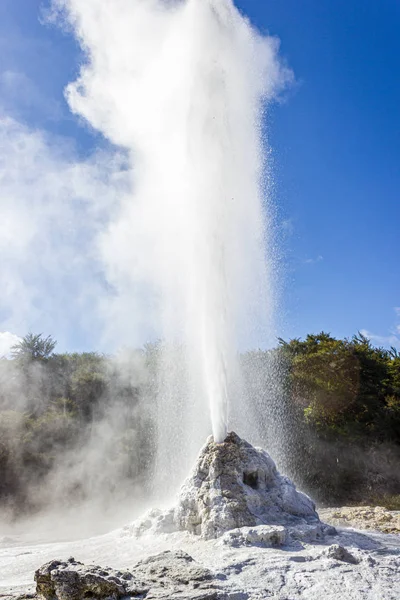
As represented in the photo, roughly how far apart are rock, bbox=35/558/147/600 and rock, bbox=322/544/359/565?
1903 mm

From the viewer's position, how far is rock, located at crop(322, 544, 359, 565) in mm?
4625

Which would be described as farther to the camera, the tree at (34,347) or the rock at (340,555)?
the tree at (34,347)

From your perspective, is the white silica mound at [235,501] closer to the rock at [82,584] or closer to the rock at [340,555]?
the rock at [340,555]

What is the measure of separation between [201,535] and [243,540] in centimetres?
79

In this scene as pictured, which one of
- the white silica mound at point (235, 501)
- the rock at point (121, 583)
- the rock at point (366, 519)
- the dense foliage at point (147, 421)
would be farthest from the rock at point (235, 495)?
the dense foliage at point (147, 421)

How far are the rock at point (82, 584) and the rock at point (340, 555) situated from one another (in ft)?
6.24

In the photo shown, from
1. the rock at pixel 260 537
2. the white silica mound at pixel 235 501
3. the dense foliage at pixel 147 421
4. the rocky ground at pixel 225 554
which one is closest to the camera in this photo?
the rocky ground at pixel 225 554

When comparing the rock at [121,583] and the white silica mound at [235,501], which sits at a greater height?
the white silica mound at [235,501]

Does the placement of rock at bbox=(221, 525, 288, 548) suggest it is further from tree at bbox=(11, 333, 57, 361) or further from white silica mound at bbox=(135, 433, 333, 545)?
tree at bbox=(11, 333, 57, 361)

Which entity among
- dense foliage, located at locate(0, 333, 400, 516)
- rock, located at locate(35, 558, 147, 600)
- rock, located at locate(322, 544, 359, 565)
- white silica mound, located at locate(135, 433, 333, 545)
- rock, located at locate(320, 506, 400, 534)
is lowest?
rock, located at locate(320, 506, 400, 534)

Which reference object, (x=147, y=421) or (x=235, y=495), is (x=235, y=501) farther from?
(x=147, y=421)

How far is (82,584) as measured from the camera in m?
3.89

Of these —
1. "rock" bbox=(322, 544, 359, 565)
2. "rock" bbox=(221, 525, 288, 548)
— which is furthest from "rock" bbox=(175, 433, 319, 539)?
"rock" bbox=(322, 544, 359, 565)

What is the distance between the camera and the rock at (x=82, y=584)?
151 inches
